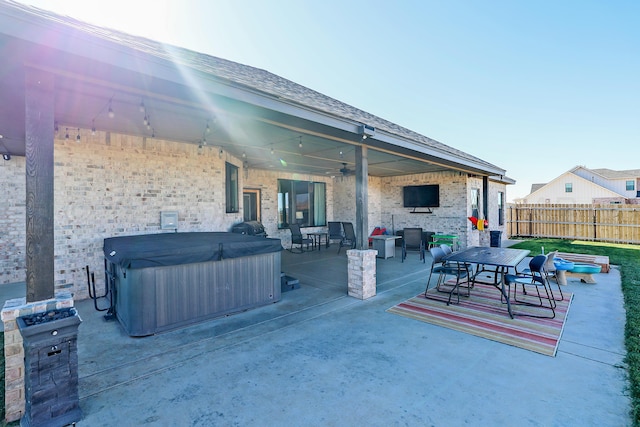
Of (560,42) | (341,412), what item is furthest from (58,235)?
(560,42)

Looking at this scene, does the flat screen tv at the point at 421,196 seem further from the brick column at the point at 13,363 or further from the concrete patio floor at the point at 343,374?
the brick column at the point at 13,363

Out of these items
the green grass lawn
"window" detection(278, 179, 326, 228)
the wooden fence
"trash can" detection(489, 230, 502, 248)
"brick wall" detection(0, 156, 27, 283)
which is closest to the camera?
the green grass lawn

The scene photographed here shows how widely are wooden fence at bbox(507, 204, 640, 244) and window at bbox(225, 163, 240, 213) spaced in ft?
45.7

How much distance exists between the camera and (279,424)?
2139 millimetres

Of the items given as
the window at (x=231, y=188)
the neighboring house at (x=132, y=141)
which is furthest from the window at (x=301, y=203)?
the window at (x=231, y=188)

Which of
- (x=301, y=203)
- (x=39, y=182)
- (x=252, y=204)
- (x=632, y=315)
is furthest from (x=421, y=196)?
(x=39, y=182)

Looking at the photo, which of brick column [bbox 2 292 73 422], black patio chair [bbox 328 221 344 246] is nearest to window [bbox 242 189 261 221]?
black patio chair [bbox 328 221 344 246]

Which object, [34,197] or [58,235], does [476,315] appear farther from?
[58,235]

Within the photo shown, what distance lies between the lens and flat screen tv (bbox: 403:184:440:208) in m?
11.1

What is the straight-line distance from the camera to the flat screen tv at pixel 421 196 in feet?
36.3

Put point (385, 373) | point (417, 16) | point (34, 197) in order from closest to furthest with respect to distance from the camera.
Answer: point (34, 197), point (385, 373), point (417, 16)

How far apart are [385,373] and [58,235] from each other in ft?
17.8

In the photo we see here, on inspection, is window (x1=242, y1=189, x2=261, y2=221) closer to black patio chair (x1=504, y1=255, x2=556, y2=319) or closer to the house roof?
the house roof

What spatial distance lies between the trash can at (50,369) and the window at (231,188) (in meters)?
5.09
